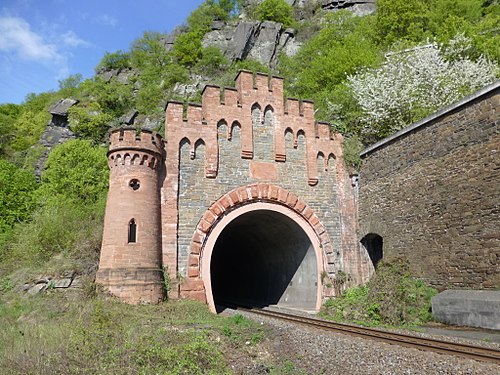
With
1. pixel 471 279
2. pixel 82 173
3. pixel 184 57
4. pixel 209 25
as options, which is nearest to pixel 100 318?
pixel 471 279

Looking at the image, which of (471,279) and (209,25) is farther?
(209,25)

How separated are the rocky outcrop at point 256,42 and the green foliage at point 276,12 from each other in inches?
156

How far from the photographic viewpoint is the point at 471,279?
1161 cm

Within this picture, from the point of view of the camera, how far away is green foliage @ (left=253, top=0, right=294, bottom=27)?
2430 inches

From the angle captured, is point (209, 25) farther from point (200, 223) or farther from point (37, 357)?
point (37, 357)

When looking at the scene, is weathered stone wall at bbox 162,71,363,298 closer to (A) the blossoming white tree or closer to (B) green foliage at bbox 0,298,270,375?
(B) green foliage at bbox 0,298,270,375

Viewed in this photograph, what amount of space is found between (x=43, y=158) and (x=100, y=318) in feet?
102

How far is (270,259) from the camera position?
21.3 m

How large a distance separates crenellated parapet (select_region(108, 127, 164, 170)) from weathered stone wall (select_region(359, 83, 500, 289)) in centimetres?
904

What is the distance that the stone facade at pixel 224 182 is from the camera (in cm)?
1373

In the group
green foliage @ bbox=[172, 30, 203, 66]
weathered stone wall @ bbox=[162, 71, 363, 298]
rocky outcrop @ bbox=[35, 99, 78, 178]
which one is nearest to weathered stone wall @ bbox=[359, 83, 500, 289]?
weathered stone wall @ bbox=[162, 71, 363, 298]

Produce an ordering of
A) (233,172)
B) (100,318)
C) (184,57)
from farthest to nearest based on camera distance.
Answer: (184,57), (233,172), (100,318)

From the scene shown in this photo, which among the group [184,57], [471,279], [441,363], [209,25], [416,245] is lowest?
[441,363]

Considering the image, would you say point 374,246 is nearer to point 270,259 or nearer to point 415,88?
point 270,259
